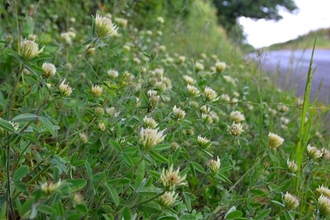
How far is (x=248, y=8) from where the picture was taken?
1723cm

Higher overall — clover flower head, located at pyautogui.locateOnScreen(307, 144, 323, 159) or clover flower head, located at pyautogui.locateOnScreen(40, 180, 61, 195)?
clover flower head, located at pyautogui.locateOnScreen(40, 180, 61, 195)

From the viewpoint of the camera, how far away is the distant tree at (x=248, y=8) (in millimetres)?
16969

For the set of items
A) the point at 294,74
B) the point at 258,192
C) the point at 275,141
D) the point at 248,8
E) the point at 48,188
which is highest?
the point at 48,188

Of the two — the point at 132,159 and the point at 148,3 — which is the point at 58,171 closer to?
the point at 132,159

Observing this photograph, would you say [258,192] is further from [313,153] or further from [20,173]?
[20,173]

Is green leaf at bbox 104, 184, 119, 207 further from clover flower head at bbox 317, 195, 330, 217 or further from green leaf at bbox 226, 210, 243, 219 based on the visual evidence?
clover flower head at bbox 317, 195, 330, 217

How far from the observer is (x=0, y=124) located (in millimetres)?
910

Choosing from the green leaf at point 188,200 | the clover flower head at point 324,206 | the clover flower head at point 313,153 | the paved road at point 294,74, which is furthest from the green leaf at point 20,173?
the paved road at point 294,74

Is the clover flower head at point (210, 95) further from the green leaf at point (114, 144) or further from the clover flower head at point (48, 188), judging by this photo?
the clover flower head at point (48, 188)

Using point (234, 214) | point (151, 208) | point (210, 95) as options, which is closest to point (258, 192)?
point (234, 214)

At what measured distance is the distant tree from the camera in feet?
55.7

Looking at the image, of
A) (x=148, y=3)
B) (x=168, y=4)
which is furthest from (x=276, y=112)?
(x=168, y=4)

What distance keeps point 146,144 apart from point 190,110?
0.68 m

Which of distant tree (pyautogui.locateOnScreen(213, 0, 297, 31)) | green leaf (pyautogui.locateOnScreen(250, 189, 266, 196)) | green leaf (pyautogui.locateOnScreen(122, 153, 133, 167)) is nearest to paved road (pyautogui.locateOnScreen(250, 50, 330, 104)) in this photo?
green leaf (pyautogui.locateOnScreen(250, 189, 266, 196))
